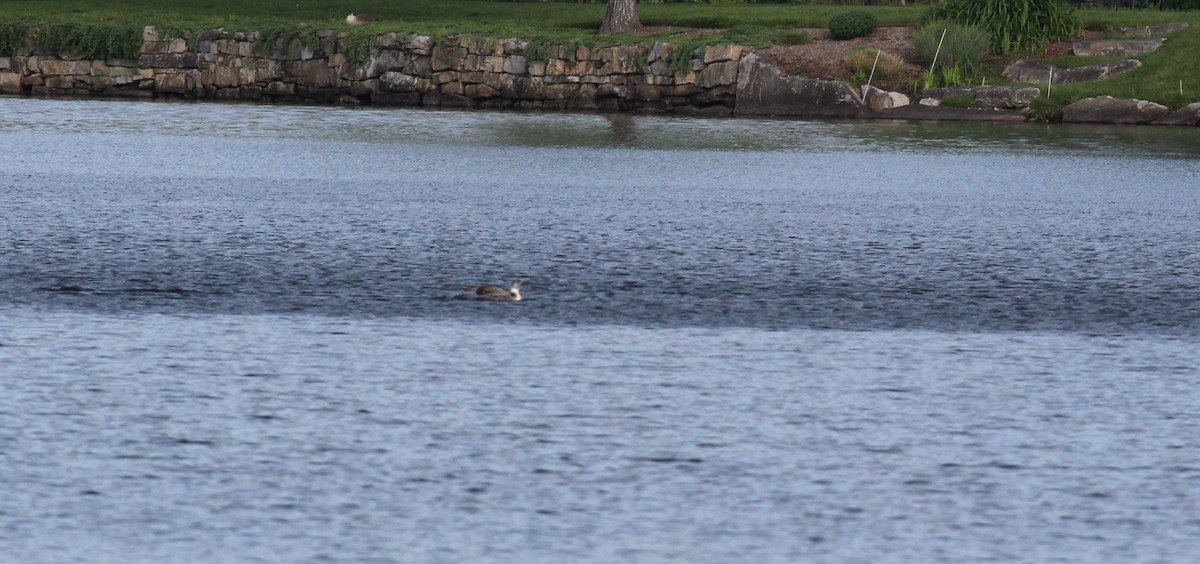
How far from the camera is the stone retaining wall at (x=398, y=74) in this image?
31.7 metres

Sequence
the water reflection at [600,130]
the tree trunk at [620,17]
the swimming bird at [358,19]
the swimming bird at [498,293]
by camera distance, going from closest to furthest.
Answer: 1. the swimming bird at [498,293]
2. the water reflection at [600,130]
3. the tree trunk at [620,17]
4. the swimming bird at [358,19]

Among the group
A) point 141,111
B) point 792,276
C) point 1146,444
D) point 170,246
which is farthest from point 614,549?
point 141,111

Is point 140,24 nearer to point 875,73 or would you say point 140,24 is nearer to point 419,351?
point 875,73

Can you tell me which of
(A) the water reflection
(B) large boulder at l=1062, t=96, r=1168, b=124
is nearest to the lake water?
(A) the water reflection

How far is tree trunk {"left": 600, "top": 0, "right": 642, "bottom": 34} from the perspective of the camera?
34.7 meters

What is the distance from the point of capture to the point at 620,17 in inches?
1367

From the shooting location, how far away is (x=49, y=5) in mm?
40031

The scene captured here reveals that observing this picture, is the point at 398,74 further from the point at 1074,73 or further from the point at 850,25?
the point at 1074,73

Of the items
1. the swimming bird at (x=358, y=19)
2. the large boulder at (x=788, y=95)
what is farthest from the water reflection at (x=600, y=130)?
the swimming bird at (x=358, y=19)

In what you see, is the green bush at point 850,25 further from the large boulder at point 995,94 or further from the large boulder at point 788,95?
the large boulder at point 995,94

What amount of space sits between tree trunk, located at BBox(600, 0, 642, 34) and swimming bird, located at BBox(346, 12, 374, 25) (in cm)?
542

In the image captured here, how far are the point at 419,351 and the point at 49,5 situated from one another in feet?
112

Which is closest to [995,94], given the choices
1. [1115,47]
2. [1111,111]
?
[1111,111]

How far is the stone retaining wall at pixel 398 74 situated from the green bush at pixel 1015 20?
5.20 meters
